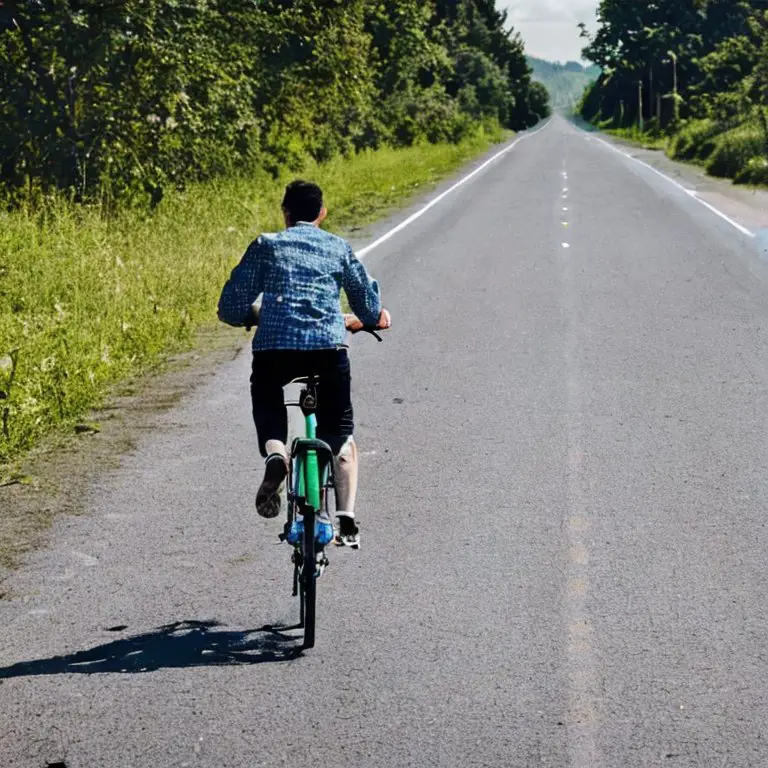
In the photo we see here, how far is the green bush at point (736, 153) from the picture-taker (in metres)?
39.7

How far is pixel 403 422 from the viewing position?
9.51 m

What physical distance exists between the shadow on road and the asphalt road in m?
0.01

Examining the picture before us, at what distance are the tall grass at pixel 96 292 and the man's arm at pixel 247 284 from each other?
3.32m

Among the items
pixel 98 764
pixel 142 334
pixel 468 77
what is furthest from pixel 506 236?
pixel 468 77

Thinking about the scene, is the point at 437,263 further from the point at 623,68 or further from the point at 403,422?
the point at 623,68

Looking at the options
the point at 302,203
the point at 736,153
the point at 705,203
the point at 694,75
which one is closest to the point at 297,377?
the point at 302,203

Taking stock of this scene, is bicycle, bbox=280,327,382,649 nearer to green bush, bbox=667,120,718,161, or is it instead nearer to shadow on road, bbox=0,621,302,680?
shadow on road, bbox=0,621,302,680

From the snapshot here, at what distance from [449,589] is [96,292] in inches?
319

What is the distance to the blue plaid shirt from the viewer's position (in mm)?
5668

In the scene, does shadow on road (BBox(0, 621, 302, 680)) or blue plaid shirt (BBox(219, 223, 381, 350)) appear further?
blue plaid shirt (BBox(219, 223, 381, 350))


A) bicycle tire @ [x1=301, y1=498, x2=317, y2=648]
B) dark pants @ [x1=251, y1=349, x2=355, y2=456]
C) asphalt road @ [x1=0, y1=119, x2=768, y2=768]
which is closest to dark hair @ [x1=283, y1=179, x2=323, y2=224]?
dark pants @ [x1=251, y1=349, x2=355, y2=456]

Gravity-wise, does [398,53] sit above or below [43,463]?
above

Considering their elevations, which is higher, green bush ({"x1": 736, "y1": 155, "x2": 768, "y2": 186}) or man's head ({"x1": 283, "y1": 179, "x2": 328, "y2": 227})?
man's head ({"x1": 283, "y1": 179, "x2": 328, "y2": 227})

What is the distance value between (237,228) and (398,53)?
29.9 metres
